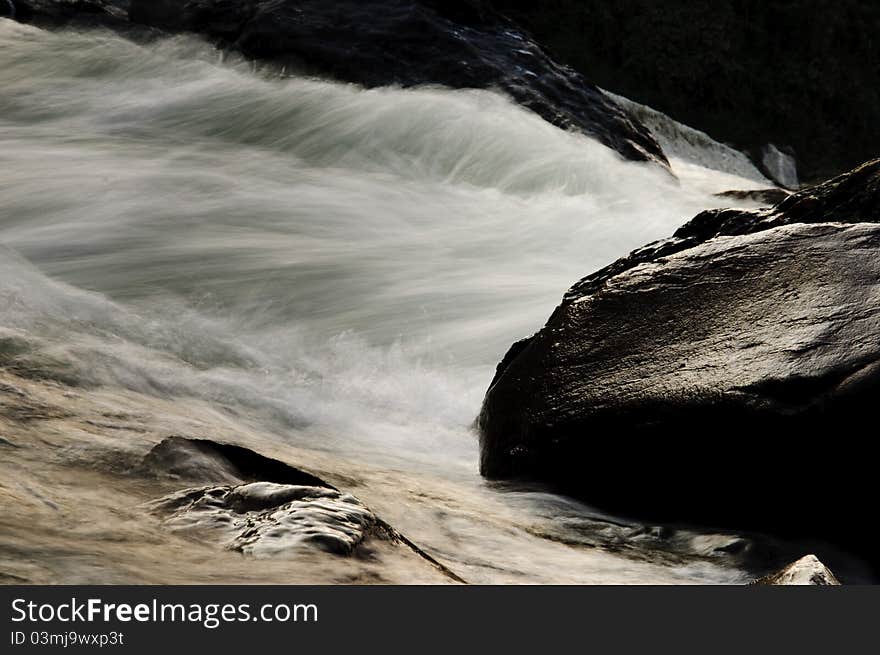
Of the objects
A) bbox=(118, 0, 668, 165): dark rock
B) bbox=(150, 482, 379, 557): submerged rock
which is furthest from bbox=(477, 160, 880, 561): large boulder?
bbox=(118, 0, 668, 165): dark rock

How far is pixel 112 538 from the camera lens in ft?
8.86

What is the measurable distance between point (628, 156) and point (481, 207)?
253cm

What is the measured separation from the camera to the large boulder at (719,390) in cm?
400

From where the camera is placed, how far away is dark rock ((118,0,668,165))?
1114cm

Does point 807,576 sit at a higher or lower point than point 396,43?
lower

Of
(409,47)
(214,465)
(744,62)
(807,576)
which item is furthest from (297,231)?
(744,62)

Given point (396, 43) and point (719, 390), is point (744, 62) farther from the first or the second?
point (719, 390)

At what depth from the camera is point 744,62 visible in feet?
70.9

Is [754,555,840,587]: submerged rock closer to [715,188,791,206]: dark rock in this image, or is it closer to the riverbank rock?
the riverbank rock

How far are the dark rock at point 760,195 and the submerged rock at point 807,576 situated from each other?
755 centimetres

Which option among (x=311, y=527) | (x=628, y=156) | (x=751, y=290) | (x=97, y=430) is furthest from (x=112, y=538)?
(x=628, y=156)

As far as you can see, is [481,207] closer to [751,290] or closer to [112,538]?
[751,290]

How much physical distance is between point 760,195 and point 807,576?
26.2 feet

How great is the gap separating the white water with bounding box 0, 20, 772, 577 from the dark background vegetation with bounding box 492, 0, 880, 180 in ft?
28.0
